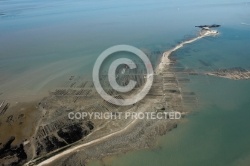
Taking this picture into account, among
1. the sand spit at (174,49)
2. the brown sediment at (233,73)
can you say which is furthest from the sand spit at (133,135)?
the brown sediment at (233,73)

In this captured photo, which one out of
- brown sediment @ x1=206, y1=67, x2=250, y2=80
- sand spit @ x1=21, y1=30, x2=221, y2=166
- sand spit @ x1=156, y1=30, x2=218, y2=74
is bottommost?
sand spit @ x1=21, y1=30, x2=221, y2=166

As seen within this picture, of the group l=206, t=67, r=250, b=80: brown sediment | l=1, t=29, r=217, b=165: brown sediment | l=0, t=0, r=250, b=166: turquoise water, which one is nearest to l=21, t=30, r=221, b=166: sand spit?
l=1, t=29, r=217, b=165: brown sediment

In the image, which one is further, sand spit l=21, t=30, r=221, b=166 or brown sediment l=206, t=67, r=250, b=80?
brown sediment l=206, t=67, r=250, b=80

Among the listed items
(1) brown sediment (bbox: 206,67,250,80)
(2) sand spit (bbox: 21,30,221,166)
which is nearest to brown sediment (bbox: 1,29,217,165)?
(2) sand spit (bbox: 21,30,221,166)

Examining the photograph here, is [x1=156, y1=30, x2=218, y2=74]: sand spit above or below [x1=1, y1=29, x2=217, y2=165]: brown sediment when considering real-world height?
above

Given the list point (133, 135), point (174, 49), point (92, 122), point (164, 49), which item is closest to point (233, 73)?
point (174, 49)

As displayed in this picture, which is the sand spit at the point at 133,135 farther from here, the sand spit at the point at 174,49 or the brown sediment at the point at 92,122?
the sand spit at the point at 174,49

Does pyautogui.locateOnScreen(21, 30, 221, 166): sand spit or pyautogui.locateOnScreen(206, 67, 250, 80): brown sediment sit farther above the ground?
pyautogui.locateOnScreen(206, 67, 250, 80): brown sediment

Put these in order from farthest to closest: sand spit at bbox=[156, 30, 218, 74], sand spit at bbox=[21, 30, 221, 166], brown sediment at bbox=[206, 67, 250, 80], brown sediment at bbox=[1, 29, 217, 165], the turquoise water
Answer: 1. sand spit at bbox=[156, 30, 218, 74]
2. brown sediment at bbox=[206, 67, 250, 80]
3. the turquoise water
4. brown sediment at bbox=[1, 29, 217, 165]
5. sand spit at bbox=[21, 30, 221, 166]

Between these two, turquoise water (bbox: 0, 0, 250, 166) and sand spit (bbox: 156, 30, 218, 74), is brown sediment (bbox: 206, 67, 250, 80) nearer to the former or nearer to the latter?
turquoise water (bbox: 0, 0, 250, 166)

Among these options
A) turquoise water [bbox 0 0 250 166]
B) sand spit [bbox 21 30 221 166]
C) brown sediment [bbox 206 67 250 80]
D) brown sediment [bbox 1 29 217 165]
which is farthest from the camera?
brown sediment [bbox 206 67 250 80]

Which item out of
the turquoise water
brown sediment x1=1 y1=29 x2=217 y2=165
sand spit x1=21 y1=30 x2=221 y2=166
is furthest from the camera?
the turquoise water
